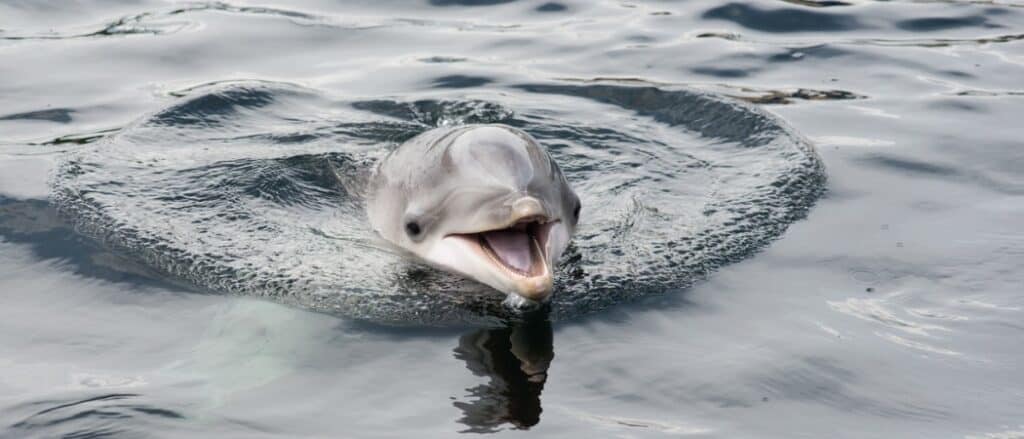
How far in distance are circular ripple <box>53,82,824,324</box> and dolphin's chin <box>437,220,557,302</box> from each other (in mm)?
190

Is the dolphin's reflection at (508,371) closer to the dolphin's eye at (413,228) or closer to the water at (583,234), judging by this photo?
the water at (583,234)

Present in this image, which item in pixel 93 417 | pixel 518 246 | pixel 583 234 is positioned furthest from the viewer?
pixel 583 234

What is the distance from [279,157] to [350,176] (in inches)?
31.0

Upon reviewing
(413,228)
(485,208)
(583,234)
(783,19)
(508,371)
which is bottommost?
(508,371)

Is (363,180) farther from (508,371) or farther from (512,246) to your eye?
(508,371)

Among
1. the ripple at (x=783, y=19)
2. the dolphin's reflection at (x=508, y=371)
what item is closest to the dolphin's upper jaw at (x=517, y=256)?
the dolphin's reflection at (x=508, y=371)

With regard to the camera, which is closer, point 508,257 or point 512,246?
point 508,257

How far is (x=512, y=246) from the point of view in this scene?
7.23 meters

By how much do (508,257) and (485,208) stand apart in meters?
0.33

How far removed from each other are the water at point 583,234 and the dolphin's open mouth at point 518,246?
0.37m

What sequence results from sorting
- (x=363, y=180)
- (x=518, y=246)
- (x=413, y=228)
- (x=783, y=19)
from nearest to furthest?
(x=518, y=246) → (x=413, y=228) → (x=363, y=180) → (x=783, y=19)

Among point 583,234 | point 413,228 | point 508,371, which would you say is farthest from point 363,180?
point 508,371

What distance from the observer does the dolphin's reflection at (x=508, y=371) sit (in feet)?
19.5

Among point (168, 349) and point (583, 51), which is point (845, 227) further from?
point (583, 51)
